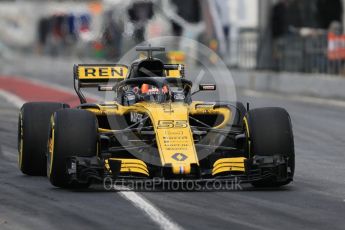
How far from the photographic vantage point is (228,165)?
41.3 feet

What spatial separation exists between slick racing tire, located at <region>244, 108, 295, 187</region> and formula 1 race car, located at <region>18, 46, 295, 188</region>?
10 mm

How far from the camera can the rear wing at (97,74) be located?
1551 centimetres

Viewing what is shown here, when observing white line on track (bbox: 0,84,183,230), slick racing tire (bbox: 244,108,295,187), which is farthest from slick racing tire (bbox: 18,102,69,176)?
slick racing tire (bbox: 244,108,295,187)

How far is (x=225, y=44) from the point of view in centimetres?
4191

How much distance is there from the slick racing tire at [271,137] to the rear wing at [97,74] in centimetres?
314

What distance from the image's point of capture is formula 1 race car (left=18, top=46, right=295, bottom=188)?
12391mm

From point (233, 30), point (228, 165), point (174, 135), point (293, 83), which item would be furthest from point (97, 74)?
point (233, 30)

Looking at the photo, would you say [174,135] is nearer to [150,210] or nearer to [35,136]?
[150,210]

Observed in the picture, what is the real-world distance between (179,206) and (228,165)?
4.53ft

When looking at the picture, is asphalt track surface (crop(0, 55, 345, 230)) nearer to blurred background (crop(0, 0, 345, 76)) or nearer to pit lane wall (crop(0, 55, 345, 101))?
pit lane wall (crop(0, 55, 345, 101))

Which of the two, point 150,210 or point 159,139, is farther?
point 159,139

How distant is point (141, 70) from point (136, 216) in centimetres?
389

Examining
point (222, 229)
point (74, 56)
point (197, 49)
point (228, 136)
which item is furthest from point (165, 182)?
point (74, 56)

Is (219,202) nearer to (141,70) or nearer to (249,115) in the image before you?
(249,115)
